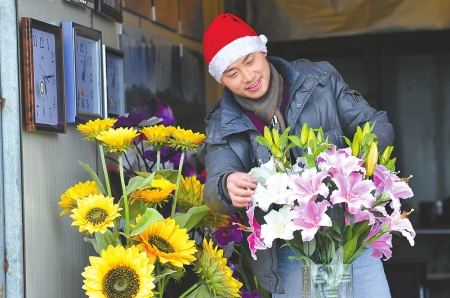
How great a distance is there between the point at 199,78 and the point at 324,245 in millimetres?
2429

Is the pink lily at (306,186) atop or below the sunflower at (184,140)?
below

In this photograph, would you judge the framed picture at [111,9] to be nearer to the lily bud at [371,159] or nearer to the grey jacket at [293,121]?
the grey jacket at [293,121]

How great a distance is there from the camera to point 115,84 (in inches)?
103

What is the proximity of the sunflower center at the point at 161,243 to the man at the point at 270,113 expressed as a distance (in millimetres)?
216

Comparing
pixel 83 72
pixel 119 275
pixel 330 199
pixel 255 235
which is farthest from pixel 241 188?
pixel 83 72

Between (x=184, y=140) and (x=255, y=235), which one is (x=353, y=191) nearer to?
(x=255, y=235)

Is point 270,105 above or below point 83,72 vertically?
below

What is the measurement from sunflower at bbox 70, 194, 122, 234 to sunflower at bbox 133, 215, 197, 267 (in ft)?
0.35

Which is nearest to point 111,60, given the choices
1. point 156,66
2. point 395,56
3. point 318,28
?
point 156,66

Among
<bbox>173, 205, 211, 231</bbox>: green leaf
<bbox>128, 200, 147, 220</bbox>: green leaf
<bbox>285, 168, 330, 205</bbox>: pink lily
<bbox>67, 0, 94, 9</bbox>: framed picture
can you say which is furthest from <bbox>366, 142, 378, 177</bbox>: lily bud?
<bbox>67, 0, 94, 9</bbox>: framed picture

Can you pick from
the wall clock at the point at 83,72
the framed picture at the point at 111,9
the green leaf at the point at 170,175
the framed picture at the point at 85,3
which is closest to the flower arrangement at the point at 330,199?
the green leaf at the point at 170,175

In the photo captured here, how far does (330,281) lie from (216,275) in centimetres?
51

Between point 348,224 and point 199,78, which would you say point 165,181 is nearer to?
point 348,224

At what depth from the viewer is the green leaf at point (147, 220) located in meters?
1.82
